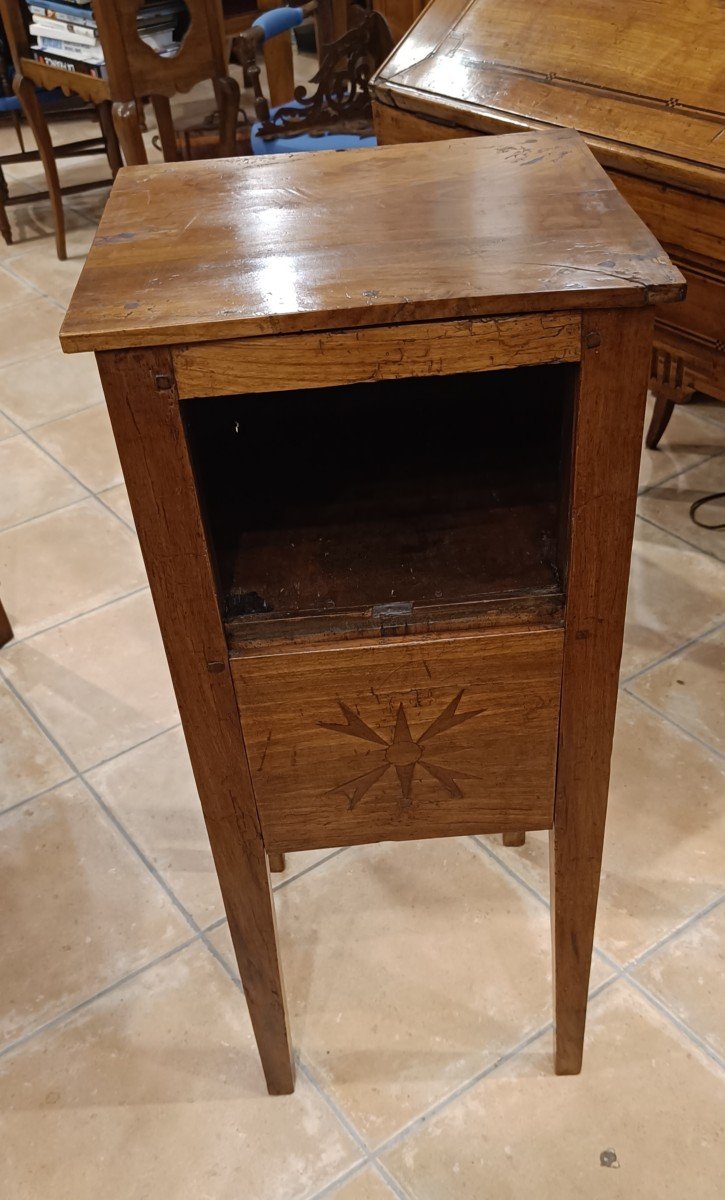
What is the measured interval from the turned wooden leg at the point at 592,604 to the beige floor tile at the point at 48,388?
205 centimetres

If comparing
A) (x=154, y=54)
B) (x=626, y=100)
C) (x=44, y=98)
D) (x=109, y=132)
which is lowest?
(x=109, y=132)

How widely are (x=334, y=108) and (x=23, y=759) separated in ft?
6.19

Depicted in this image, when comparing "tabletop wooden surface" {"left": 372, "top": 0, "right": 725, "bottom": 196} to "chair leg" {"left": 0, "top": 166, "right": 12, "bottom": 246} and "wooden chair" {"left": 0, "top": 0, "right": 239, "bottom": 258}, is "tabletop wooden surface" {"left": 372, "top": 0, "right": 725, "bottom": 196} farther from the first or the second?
"chair leg" {"left": 0, "top": 166, "right": 12, "bottom": 246}

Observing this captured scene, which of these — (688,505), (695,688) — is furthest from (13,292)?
(695,688)

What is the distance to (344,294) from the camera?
0.69 metres

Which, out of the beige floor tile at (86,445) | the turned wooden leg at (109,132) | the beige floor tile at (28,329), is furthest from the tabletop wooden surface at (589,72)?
the turned wooden leg at (109,132)

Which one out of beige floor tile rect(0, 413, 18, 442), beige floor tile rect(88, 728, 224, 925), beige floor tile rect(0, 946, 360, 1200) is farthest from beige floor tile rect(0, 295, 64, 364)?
beige floor tile rect(0, 946, 360, 1200)

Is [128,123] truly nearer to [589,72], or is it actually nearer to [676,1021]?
[589,72]

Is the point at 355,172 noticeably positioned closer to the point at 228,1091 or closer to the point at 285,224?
the point at 285,224

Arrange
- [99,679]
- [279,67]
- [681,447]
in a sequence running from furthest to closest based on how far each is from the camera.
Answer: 1. [279,67]
2. [681,447]
3. [99,679]

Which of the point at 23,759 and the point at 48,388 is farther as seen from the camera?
the point at 48,388

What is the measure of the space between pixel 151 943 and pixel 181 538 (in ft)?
2.72

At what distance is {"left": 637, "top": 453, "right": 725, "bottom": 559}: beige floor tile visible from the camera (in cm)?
204

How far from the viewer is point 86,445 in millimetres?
2553
